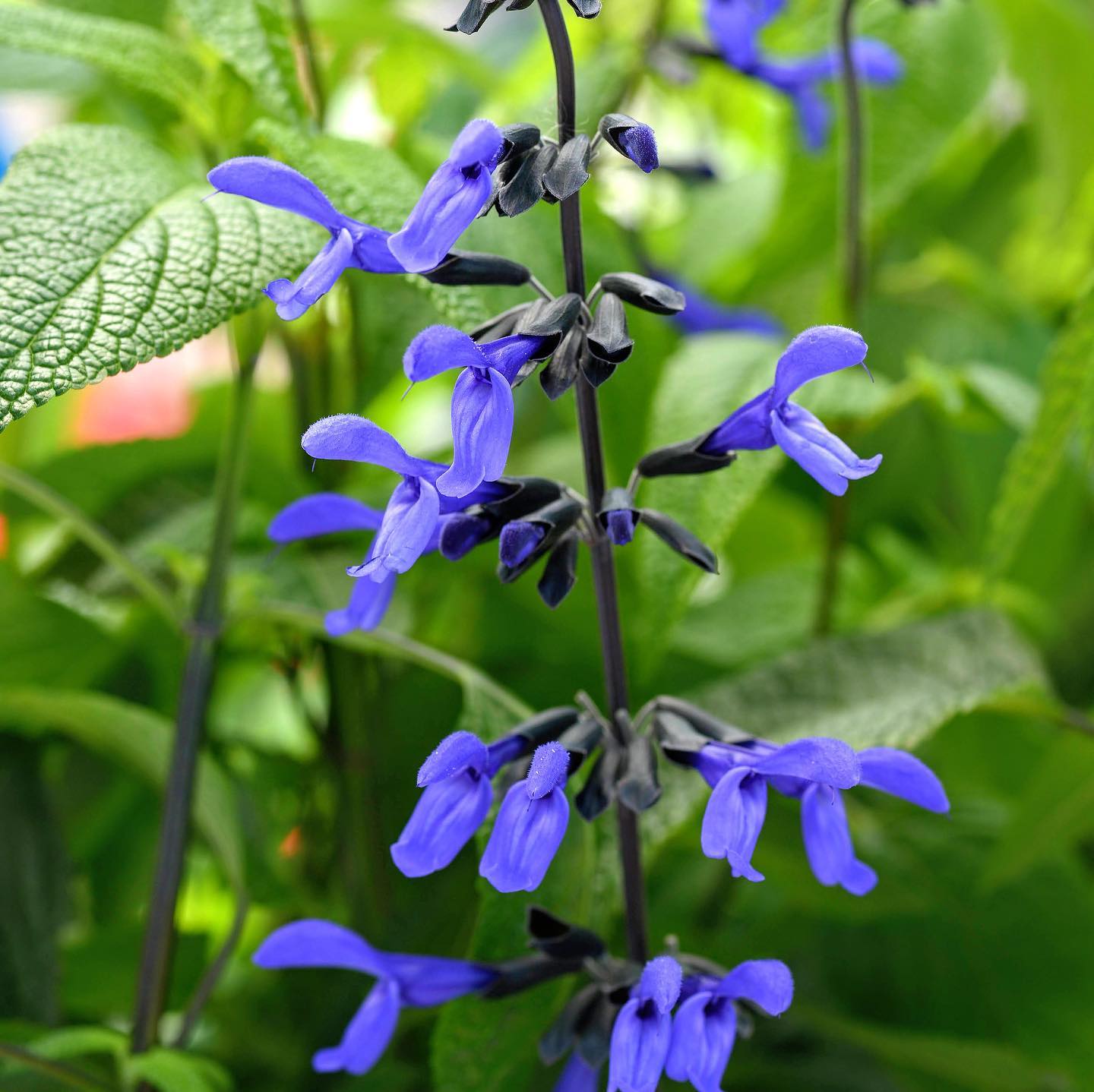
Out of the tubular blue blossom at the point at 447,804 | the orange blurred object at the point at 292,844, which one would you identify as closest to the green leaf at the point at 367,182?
the tubular blue blossom at the point at 447,804

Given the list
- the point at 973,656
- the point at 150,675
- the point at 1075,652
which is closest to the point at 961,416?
the point at 973,656

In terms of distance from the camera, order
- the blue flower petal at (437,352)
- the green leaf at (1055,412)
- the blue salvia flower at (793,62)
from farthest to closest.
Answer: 1. the blue salvia flower at (793,62)
2. the green leaf at (1055,412)
3. the blue flower petal at (437,352)

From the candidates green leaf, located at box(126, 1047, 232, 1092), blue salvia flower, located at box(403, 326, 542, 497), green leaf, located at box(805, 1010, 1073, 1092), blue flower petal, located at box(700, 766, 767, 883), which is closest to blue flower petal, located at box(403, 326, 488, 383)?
blue salvia flower, located at box(403, 326, 542, 497)

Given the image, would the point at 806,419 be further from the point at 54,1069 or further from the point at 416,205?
the point at 54,1069

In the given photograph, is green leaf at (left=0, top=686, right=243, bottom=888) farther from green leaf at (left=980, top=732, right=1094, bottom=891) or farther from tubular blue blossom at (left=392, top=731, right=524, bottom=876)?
green leaf at (left=980, top=732, right=1094, bottom=891)

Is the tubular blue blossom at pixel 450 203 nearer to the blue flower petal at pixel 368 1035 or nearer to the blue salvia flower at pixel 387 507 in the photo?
the blue salvia flower at pixel 387 507

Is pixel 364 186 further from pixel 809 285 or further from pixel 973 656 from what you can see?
pixel 809 285
